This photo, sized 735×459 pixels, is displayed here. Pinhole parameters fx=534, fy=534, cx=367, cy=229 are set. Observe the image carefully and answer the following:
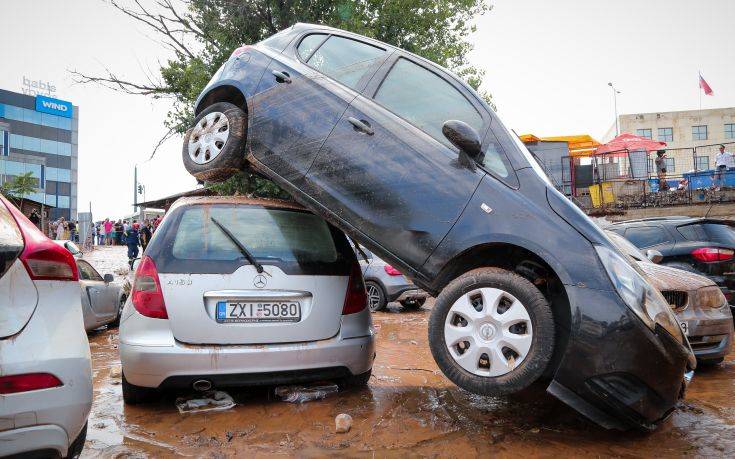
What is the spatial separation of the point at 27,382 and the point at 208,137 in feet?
10.6

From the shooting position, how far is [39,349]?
1.93 m

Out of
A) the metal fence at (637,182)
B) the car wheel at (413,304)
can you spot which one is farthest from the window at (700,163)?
the car wheel at (413,304)

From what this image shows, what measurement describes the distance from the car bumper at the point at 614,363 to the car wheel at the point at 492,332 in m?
0.15

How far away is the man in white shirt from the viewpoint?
53.0 ft

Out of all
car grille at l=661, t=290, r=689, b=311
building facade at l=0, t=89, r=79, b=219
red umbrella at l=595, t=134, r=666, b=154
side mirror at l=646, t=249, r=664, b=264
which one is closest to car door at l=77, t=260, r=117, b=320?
car grille at l=661, t=290, r=689, b=311

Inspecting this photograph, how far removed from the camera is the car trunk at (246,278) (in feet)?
10.6

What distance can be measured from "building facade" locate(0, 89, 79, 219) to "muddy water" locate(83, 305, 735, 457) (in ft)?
225

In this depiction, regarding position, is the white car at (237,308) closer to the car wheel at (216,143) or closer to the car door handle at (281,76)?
the car wheel at (216,143)

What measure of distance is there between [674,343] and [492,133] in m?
1.62

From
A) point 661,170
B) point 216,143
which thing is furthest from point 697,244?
point 661,170

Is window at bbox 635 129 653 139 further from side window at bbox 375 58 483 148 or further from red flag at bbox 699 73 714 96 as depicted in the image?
side window at bbox 375 58 483 148

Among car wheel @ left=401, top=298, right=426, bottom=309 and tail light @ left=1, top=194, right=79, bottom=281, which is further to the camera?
car wheel @ left=401, top=298, right=426, bottom=309

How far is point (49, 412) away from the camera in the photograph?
1903 millimetres

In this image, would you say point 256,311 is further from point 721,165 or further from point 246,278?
point 721,165
